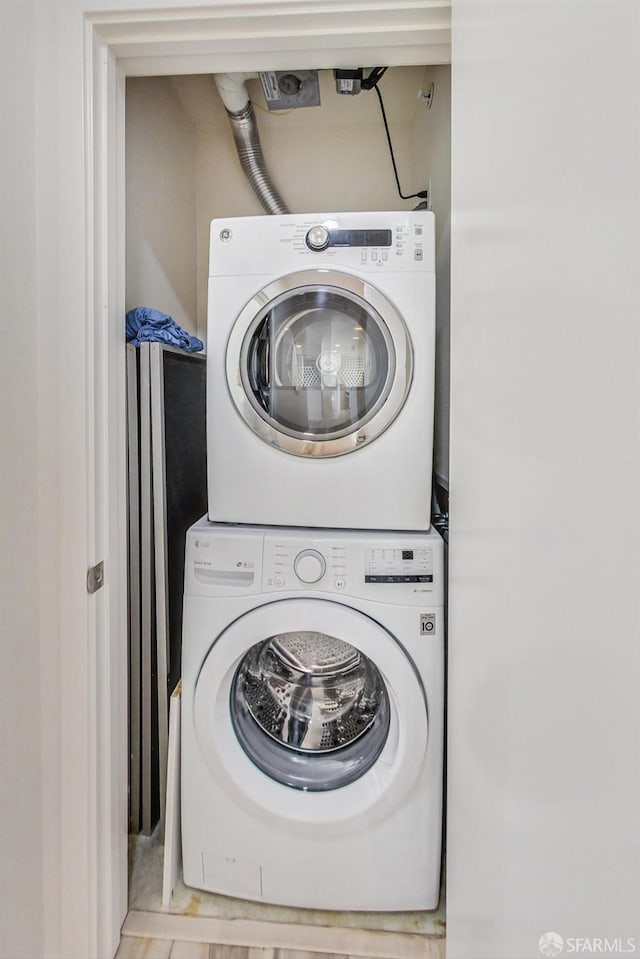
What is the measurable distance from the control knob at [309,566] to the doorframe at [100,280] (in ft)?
1.39

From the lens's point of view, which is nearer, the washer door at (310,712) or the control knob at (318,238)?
the washer door at (310,712)

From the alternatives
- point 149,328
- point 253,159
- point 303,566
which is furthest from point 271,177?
point 303,566

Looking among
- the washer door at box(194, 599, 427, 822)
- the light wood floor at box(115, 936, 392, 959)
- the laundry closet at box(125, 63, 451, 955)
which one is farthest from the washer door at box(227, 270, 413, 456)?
the light wood floor at box(115, 936, 392, 959)

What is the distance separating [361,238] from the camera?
117 cm

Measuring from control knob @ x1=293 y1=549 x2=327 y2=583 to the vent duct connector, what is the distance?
1444mm

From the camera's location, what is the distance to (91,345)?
0.94 meters

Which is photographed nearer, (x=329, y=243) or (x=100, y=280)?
(x=100, y=280)

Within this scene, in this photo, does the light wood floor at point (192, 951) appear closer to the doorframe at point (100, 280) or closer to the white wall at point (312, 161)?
the doorframe at point (100, 280)

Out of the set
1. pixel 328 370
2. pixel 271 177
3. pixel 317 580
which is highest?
pixel 271 177

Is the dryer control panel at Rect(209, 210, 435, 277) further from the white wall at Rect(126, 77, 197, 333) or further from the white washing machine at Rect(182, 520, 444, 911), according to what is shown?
the white washing machine at Rect(182, 520, 444, 911)

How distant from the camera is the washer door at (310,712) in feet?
3.47

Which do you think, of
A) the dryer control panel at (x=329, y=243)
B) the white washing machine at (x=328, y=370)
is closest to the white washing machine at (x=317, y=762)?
the white washing machine at (x=328, y=370)

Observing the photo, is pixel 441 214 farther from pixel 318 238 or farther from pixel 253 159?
pixel 253 159

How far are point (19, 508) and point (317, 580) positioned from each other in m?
0.64
